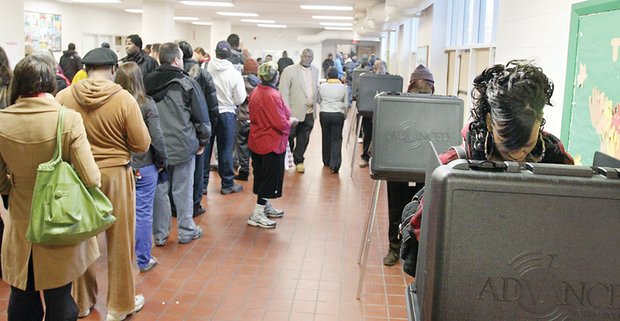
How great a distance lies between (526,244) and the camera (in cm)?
97

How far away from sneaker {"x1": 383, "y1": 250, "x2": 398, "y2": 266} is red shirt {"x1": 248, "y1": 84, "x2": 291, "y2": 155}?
4.35 feet

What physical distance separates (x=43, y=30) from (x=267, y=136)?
1178cm

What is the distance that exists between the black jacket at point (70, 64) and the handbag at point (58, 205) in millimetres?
6617

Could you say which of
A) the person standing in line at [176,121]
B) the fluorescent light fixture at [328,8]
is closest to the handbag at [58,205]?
the person standing in line at [176,121]

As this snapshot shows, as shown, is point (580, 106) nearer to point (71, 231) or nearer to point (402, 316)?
point (402, 316)

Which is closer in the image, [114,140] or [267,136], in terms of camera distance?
[114,140]

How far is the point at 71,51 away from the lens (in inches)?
344

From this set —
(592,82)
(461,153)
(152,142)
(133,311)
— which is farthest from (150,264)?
(461,153)

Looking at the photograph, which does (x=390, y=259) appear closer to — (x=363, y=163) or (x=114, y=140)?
(x=114, y=140)

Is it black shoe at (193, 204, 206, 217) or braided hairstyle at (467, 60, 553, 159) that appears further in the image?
black shoe at (193, 204, 206, 217)

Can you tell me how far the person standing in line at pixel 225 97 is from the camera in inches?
243

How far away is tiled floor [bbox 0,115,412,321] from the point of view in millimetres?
3549

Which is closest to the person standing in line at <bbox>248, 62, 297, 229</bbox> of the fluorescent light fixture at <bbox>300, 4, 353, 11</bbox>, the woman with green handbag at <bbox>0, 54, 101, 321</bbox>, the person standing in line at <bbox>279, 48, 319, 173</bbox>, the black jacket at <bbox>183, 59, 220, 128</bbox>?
the black jacket at <bbox>183, 59, 220, 128</bbox>

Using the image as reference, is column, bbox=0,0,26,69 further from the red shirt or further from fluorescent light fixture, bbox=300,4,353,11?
fluorescent light fixture, bbox=300,4,353,11
